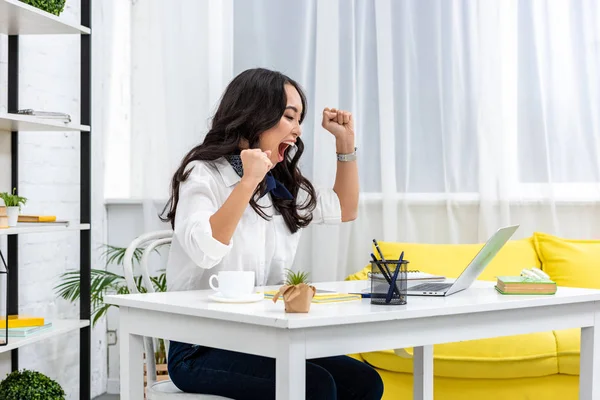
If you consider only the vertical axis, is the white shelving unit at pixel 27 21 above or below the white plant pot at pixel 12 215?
above

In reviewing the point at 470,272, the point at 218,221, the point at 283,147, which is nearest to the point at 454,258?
the point at 283,147

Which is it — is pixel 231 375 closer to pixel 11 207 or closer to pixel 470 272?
pixel 470 272

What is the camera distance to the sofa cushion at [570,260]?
291 cm

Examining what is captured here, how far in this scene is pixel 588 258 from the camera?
2949 millimetres

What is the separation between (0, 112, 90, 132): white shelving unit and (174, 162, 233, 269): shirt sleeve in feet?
2.70

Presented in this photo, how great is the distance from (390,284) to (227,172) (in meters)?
0.67

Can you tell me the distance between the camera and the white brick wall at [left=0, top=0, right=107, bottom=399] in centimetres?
306

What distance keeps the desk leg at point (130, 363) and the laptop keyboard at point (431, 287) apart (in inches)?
24.8

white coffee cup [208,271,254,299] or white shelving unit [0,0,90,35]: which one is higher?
white shelving unit [0,0,90,35]

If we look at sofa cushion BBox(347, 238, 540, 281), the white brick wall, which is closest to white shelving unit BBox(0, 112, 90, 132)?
the white brick wall

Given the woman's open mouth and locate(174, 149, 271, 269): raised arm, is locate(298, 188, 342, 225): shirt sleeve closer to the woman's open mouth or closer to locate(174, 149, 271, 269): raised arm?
the woman's open mouth

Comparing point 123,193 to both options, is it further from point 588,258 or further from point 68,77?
point 588,258

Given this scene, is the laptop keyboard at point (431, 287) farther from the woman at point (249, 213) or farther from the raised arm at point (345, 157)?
the raised arm at point (345, 157)

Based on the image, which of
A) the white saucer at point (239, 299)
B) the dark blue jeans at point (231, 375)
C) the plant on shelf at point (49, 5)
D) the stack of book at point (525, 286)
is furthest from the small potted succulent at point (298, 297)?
the plant on shelf at point (49, 5)
